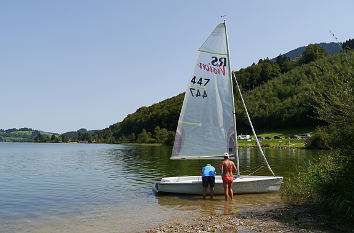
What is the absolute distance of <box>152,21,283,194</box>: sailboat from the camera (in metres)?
20.0

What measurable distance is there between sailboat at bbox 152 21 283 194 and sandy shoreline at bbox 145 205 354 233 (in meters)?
5.28

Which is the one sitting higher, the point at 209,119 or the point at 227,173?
the point at 209,119

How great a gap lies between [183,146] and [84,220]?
798 cm

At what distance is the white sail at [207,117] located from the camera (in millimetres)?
20219

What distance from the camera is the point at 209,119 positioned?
20422 mm

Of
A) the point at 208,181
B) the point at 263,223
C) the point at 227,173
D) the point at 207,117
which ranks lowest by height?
the point at 263,223

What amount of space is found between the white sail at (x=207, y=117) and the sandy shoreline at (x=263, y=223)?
596 cm

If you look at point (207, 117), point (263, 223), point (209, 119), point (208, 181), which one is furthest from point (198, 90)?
point (263, 223)

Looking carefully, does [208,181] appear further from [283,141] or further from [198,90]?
[283,141]

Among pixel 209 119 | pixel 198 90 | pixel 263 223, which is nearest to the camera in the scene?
pixel 263 223

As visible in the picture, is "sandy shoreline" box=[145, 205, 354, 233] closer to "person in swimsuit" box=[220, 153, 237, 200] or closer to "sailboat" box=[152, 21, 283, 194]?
"person in swimsuit" box=[220, 153, 237, 200]

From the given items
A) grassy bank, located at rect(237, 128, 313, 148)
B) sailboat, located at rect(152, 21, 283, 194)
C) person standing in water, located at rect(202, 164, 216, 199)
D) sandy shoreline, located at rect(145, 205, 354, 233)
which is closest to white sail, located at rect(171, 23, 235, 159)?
sailboat, located at rect(152, 21, 283, 194)

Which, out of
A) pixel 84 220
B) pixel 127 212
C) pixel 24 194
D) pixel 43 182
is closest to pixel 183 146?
pixel 127 212

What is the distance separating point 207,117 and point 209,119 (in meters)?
0.19
